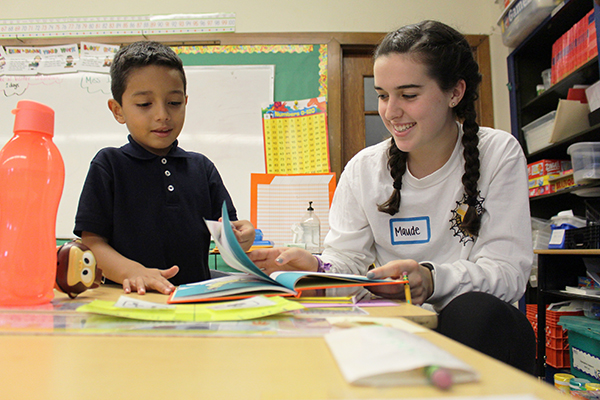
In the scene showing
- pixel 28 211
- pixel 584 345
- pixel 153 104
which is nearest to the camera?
pixel 28 211

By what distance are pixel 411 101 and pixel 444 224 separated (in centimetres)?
31

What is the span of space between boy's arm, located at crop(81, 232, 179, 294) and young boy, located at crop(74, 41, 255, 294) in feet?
0.06

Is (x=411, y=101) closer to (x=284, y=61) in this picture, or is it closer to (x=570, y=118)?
(x=570, y=118)

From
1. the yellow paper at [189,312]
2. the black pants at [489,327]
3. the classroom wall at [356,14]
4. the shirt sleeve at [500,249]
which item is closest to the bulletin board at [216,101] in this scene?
the classroom wall at [356,14]

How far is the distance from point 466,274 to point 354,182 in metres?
0.42

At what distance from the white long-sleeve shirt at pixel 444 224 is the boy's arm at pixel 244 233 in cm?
19

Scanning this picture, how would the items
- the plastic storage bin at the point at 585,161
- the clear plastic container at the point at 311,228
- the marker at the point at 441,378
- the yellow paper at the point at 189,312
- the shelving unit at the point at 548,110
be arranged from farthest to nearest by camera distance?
the clear plastic container at the point at 311,228 → the shelving unit at the point at 548,110 → the plastic storage bin at the point at 585,161 → the yellow paper at the point at 189,312 → the marker at the point at 441,378

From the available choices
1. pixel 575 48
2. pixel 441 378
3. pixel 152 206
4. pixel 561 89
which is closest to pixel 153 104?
pixel 152 206

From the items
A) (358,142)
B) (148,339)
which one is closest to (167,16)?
(358,142)

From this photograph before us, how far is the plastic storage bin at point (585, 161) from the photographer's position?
176 centimetres

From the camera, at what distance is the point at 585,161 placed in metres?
1.81

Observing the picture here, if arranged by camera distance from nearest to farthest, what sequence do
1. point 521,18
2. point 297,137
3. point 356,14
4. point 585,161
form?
point 585,161 → point 521,18 → point 297,137 → point 356,14

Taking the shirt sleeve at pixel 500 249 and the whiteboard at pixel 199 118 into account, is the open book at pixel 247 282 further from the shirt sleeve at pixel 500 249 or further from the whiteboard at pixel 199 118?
the whiteboard at pixel 199 118

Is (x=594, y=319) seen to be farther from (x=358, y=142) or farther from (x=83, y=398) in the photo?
(x=83, y=398)
